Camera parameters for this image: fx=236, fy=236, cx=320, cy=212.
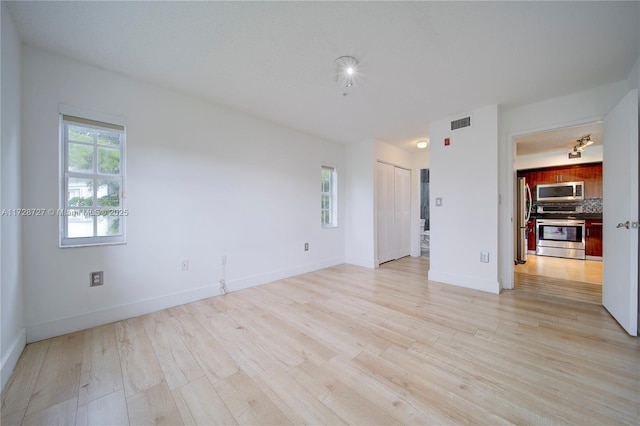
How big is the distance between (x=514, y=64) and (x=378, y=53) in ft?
4.38

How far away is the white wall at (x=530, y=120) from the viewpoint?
2.67 meters

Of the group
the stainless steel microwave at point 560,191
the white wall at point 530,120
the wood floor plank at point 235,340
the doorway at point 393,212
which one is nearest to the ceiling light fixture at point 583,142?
the stainless steel microwave at point 560,191

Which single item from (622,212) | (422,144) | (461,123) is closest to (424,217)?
(422,144)

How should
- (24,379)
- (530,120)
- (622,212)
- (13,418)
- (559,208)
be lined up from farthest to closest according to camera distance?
(559,208)
(530,120)
(622,212)
(24,379)
(13,418)

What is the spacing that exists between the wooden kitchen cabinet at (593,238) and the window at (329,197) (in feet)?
17.8

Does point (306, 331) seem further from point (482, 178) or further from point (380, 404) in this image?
point (482, 178)

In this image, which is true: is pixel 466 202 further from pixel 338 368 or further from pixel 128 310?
pixel 128 310

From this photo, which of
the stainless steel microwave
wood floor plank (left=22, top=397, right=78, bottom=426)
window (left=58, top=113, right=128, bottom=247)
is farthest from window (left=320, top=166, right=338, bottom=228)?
the stainless steel microwave

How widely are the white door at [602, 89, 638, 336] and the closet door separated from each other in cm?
285

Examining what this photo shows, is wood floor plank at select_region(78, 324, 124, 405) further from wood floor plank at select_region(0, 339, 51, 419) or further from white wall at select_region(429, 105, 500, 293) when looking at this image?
white wall at select_region(429, 105, 500, 293)

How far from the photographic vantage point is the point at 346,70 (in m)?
2.29

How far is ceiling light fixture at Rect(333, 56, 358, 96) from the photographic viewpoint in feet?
7.03

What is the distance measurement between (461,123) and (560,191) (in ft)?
13.8

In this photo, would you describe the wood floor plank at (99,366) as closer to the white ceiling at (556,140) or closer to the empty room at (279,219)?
the empty room at (279,219)
